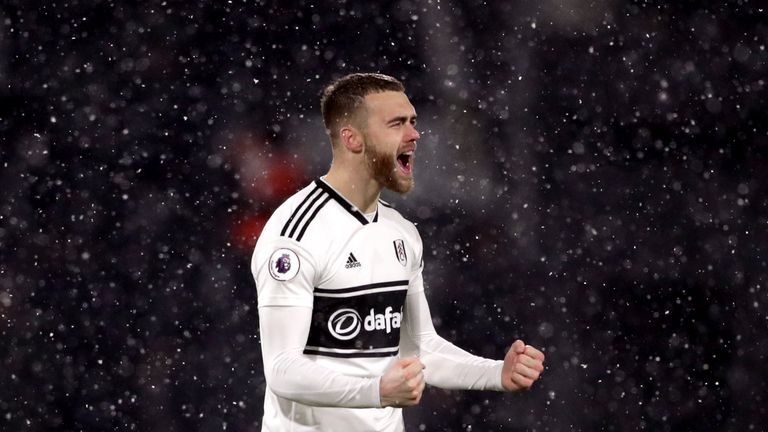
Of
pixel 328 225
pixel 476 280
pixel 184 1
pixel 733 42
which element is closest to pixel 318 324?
pixel 328 225

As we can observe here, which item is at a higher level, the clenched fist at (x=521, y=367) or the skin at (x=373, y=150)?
the skin at (x=373, y=150)

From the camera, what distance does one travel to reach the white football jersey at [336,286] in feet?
9.24

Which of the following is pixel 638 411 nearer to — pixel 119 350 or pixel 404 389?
pixel 119 350

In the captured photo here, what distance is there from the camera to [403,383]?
254 centimetres

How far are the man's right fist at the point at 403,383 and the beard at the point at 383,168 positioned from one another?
2.06 ft

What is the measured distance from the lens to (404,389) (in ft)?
8.36

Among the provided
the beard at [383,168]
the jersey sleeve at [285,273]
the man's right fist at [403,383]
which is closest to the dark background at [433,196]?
the beard at [383,168]

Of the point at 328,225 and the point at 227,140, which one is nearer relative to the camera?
the point at 328,225

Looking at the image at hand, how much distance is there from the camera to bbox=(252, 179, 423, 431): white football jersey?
282 cm

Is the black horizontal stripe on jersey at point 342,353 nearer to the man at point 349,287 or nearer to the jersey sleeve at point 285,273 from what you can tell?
the man at point 349,287

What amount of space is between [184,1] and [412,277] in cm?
337

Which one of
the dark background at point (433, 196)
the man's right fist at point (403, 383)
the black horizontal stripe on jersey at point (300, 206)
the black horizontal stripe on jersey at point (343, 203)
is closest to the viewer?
the man's right fist at point (403, 383)

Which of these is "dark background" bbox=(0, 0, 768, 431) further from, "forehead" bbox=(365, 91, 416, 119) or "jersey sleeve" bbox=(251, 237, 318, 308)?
"jersey sleeve" bbox=(251, 237, 318, 308)

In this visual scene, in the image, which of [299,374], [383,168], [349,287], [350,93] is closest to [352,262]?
[349,287]
